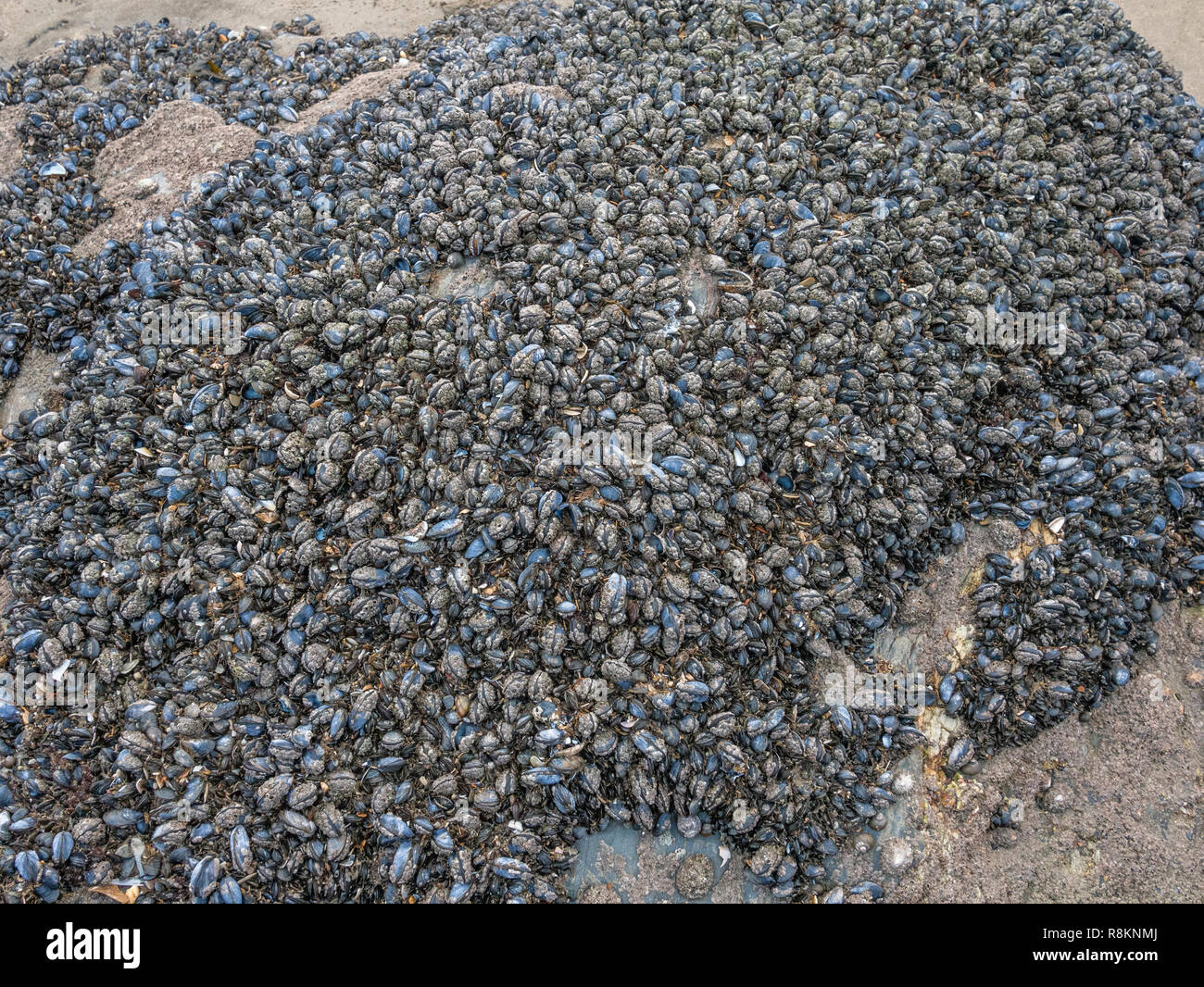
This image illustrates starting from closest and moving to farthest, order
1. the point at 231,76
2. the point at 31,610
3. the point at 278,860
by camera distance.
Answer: the point at 278,860
the point at 31,610
the point at 231,76

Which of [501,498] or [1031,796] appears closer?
[501,498]

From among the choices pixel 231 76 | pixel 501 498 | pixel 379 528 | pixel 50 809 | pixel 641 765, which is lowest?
pixel 50 809

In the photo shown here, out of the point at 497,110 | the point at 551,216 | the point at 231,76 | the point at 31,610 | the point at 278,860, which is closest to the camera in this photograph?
the point at 278,860

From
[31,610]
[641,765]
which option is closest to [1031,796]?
[641,765]

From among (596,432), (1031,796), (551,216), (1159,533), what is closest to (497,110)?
(551,216)

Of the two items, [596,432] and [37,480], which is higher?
[596,432]

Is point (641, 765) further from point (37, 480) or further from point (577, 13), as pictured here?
point (577, 13)
